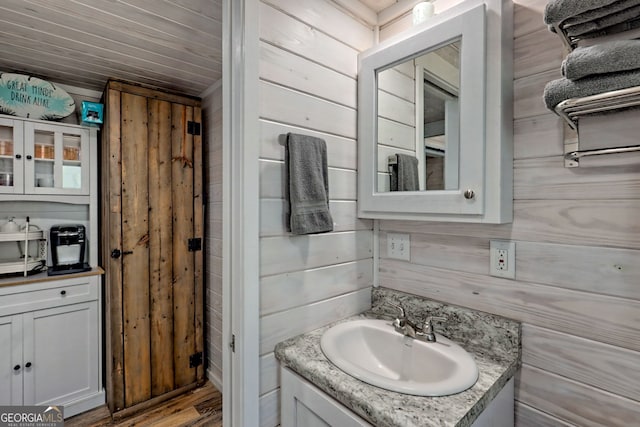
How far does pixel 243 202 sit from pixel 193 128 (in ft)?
5.24

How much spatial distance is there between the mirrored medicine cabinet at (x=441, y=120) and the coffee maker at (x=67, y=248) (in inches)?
80.2

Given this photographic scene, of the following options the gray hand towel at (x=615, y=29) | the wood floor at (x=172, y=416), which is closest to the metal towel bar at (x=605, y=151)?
the gray hand towel at (x=615, y=29)

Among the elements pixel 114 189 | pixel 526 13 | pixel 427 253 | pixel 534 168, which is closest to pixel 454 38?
pixel 526 13

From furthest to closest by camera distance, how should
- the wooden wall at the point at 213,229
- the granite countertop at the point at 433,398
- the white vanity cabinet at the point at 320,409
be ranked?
the wooden wall at the point at 213,229 → the white vanity cabinet at the point at 320,409 → the granite countertop at the point at 433,398

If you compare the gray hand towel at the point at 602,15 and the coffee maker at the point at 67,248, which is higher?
the gray hand towel at the point at 602,15

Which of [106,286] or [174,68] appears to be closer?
[174,68]

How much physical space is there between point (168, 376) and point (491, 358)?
2.14 meters

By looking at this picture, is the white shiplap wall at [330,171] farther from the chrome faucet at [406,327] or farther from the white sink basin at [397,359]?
the chrome faucet at [406,327]

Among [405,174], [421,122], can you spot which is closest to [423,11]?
[421,122]

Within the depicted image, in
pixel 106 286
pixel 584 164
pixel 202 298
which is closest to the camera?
pixel 584 164

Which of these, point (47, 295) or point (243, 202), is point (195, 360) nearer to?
point (47, 295)

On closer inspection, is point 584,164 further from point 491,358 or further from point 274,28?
point 274,28

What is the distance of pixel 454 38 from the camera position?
101 centimetres

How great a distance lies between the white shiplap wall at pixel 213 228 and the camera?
2.25 meters
